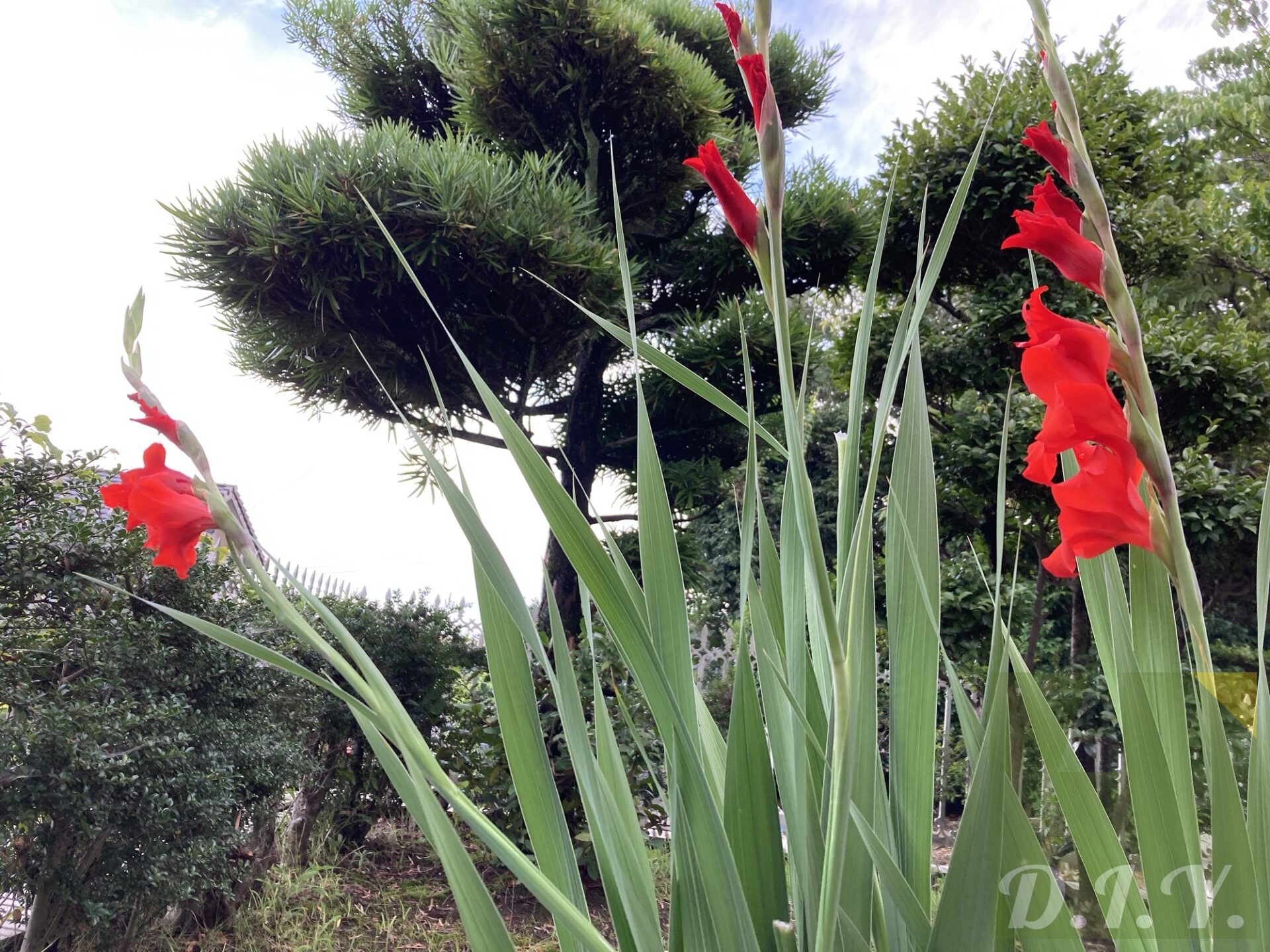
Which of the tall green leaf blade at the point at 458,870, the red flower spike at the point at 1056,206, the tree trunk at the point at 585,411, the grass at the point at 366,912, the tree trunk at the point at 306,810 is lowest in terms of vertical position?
the grass at the point at 366,912

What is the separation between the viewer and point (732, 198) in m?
0.28

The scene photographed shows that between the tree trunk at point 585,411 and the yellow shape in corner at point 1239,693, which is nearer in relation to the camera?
the yellow shape in corner at point 1239,693

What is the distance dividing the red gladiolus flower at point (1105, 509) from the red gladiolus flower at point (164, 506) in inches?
13.3

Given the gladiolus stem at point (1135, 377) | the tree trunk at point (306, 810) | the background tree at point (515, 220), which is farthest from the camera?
the background tree at point (515, 220)

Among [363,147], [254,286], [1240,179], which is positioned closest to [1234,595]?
[1240,179]

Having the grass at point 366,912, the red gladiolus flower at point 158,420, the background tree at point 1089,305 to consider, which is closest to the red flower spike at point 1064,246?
the red gladiolus flower at point 158,420

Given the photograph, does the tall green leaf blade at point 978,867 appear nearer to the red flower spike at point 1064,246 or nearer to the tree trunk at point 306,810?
the red flower spike at point 1064,246

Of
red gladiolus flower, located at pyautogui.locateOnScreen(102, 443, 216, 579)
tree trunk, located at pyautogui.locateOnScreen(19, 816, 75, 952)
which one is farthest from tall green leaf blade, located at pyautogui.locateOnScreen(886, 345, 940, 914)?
tree trunk, located at pyautogui.locateOnScreen(19, 816, 75, 952)

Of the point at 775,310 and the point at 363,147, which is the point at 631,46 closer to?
the point at 363,147

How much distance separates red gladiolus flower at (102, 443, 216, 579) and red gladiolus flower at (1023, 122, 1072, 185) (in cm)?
38

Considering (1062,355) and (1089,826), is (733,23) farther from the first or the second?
(1089,826)

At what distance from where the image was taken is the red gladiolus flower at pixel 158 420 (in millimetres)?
311

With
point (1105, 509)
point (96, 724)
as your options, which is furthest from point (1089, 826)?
point (96, 724)

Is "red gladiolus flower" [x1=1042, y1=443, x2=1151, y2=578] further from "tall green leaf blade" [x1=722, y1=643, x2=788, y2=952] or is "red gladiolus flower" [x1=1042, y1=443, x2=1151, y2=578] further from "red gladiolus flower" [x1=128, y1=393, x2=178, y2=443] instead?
"red gladiolus flower" [x1=128, y1=393, x2=178, y2=443]
